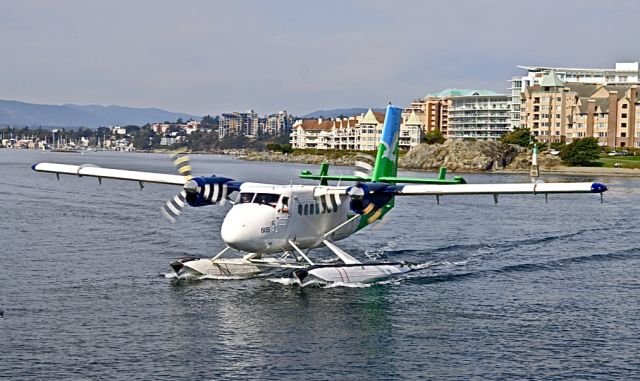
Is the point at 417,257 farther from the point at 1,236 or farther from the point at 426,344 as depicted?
the point at 1,236

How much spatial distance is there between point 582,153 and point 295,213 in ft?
407

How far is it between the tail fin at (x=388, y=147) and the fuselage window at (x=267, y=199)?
8.01 meters

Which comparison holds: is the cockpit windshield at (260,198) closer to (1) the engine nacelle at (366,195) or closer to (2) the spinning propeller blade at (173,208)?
(2) the spinning propeller blade at (173,208)

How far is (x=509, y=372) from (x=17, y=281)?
19151 mm

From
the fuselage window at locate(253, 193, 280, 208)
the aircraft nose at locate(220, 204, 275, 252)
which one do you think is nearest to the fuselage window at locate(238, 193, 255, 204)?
the fuselage window at locate(253, 193, 280, 208)

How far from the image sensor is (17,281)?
3272 centimetres

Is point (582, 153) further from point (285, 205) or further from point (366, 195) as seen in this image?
point (285, 205)

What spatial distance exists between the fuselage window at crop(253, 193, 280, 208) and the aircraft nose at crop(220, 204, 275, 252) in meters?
0.26

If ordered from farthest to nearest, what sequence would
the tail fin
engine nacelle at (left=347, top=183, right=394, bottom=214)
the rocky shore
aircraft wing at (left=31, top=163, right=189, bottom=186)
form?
the rocky shore → the tail fin → aircraft wing at (left=31, top=163, right=189, bottom=186) → engine nacelle at (left=347, top=183, right=394, bottom=214)

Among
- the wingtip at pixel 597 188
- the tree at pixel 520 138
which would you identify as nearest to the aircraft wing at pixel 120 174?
the wingtip at pixel 597 188

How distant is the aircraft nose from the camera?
29625 millimetres

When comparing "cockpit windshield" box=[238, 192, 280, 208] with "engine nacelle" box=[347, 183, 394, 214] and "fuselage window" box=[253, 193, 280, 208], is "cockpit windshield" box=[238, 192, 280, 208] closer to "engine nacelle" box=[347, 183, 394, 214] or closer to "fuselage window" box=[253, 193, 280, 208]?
"fuselage window" box=[253, 193, 280, 208]

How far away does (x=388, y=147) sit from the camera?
39.8m

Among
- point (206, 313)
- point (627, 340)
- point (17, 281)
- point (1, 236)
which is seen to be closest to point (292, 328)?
point (206, 313)
